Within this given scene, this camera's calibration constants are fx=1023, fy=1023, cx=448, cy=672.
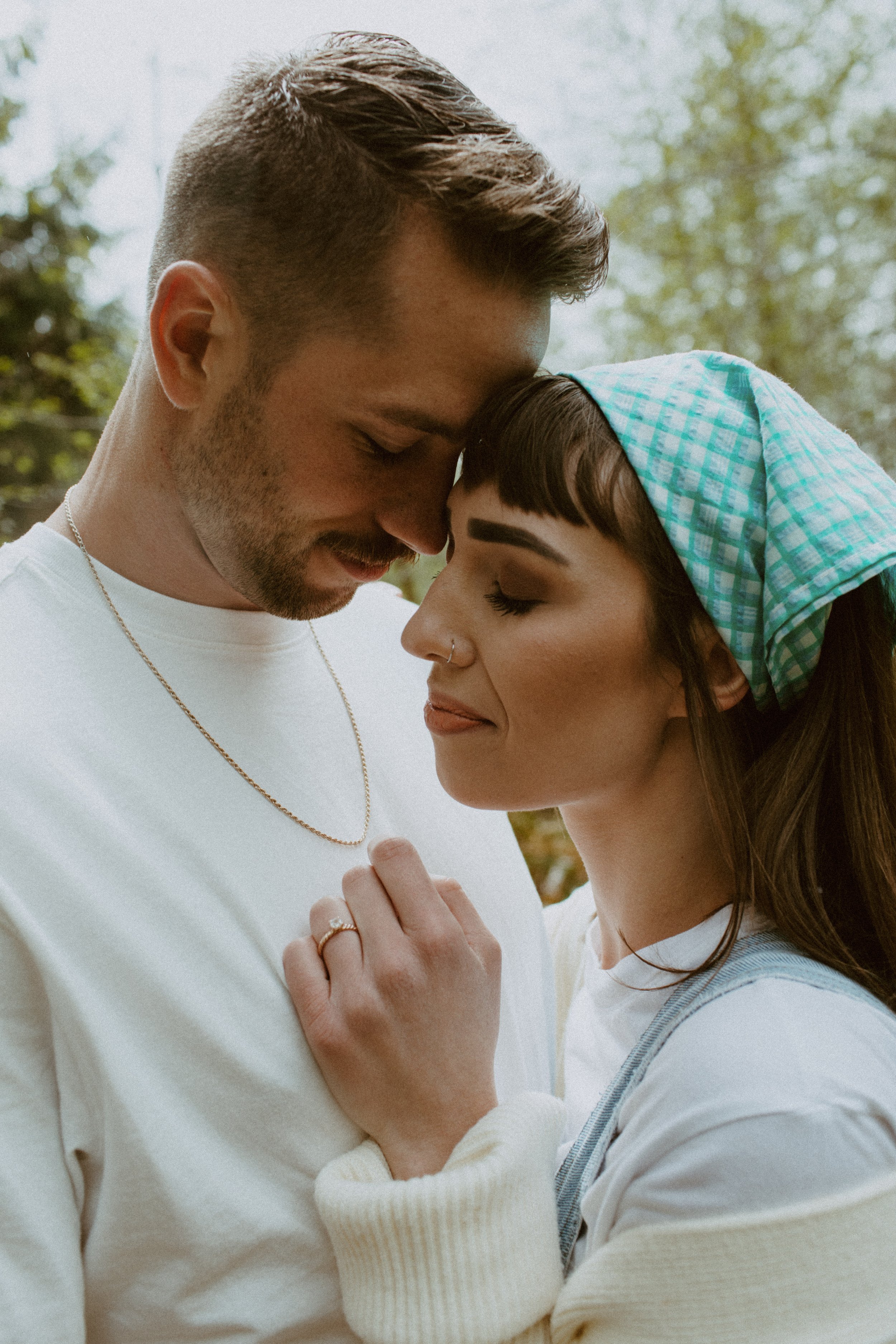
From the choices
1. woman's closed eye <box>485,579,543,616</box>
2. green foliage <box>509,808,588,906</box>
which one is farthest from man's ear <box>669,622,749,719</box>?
green foliage <box>509,808,588,906</box>

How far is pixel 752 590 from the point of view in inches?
62.3

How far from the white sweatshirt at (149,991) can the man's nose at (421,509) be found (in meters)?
0.34

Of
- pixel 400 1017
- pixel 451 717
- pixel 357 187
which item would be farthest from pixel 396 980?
pixel 357 187

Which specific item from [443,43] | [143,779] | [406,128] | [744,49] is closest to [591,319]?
[744,49]

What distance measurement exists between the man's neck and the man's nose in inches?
11.9

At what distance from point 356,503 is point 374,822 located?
1.84 ft

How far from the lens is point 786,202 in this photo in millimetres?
6352

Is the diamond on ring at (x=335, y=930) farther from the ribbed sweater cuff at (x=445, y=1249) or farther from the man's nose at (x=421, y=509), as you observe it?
the man's nose at (x=421, y=509)

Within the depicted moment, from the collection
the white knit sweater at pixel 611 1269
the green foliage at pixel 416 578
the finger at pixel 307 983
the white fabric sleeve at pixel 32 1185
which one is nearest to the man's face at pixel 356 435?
the finger at pixel 307 983

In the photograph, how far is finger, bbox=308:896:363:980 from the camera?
1.50m

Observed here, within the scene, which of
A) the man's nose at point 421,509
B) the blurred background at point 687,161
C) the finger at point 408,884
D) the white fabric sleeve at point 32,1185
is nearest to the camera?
the white fabric sleeve at point 32,1185

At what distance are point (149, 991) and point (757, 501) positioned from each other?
3.72ft

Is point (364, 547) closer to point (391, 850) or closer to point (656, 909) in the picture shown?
point (391, 850)

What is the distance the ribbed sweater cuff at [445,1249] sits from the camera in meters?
1.30
